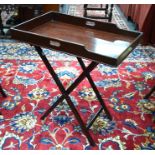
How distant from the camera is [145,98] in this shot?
7.03 ft

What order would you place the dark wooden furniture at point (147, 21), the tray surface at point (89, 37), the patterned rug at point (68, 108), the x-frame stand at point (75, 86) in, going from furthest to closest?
the dark wooden furniture at point (147, 21) < the patterned rug at point (68, 108) < the x-frame stand at point (75, 86) < the tray surface at point (89, 37)

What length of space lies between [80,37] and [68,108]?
0.73 m

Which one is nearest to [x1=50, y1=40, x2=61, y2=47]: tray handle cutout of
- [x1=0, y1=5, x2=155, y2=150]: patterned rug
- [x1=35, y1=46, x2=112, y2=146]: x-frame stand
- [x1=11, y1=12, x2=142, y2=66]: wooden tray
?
[x1=11, y1=12, x2=142, y2=66]: wooden tray

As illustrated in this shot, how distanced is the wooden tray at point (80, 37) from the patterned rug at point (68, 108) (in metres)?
0.71

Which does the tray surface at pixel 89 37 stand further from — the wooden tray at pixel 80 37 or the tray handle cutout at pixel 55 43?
the tray handle cutout at pixel 55 43

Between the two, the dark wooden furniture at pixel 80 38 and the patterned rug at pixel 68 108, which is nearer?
the dark wooden furniture at pixel 80 38

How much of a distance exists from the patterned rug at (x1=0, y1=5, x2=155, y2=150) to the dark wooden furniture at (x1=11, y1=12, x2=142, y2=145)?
170 mm

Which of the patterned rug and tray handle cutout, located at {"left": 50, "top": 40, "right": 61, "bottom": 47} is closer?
tray handle cutout, located at {"left": 50, "top": 40, "right": 61, "bottom": 47}

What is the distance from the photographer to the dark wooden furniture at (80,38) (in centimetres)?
124

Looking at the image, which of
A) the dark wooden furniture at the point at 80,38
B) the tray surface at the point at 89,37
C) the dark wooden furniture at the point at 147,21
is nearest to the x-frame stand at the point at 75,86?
the dark wooden furniture at the point at 80,38

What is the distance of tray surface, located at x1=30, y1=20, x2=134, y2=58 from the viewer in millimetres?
1344

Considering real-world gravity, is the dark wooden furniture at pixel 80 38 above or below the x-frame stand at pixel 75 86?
above

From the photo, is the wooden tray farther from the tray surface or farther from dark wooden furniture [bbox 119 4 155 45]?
dark wooden furniture [bbox 119 4 155 45]
